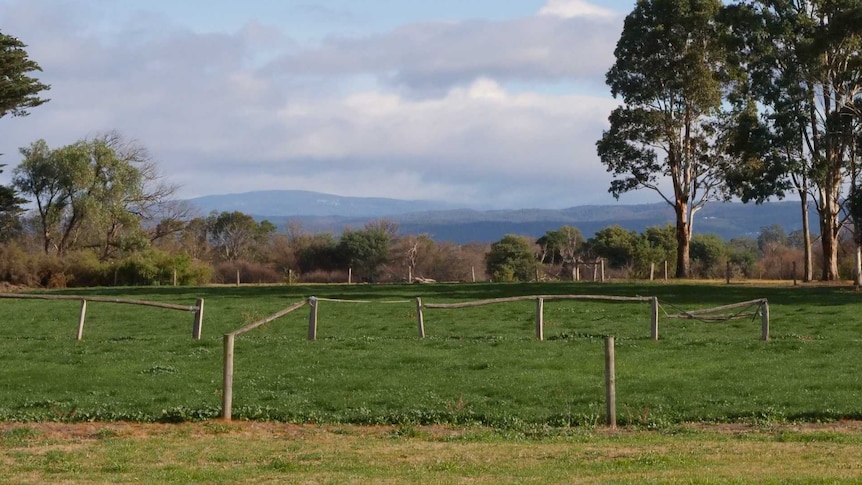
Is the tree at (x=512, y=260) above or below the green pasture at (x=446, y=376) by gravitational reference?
above

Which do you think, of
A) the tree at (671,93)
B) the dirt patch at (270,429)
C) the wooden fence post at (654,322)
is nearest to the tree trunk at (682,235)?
the tree at (671,93)

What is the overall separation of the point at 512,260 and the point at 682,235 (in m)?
26.9

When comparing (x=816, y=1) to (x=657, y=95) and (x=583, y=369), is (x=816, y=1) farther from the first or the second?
(x=583, y=369)

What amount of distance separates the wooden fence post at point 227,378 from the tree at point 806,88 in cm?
4471

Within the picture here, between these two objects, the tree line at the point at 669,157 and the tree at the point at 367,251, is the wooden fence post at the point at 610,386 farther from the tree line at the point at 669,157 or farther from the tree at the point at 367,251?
the tree at the point at 367,251

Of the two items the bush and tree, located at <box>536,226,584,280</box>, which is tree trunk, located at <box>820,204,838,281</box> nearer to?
tree, located at <box>536,226,584,280</box>

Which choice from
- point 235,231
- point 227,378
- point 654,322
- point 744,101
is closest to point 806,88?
point 744,101

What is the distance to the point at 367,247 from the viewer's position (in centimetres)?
9381

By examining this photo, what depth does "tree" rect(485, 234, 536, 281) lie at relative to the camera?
90.2 m

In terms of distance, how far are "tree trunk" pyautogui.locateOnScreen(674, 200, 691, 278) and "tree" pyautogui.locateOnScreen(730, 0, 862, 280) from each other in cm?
608

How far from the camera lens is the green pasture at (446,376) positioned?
17.8 meters

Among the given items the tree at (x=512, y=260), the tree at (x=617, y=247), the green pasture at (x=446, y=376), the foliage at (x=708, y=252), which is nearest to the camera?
the green pasture at (x=446, y=376)

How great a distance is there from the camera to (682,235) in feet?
217

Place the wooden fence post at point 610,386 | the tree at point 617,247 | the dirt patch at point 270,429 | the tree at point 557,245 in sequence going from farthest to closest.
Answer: the tree at point 557,245
the tree at point 617,247
the wooden fence post at point 610,386
the dirt patch at point 270,429
